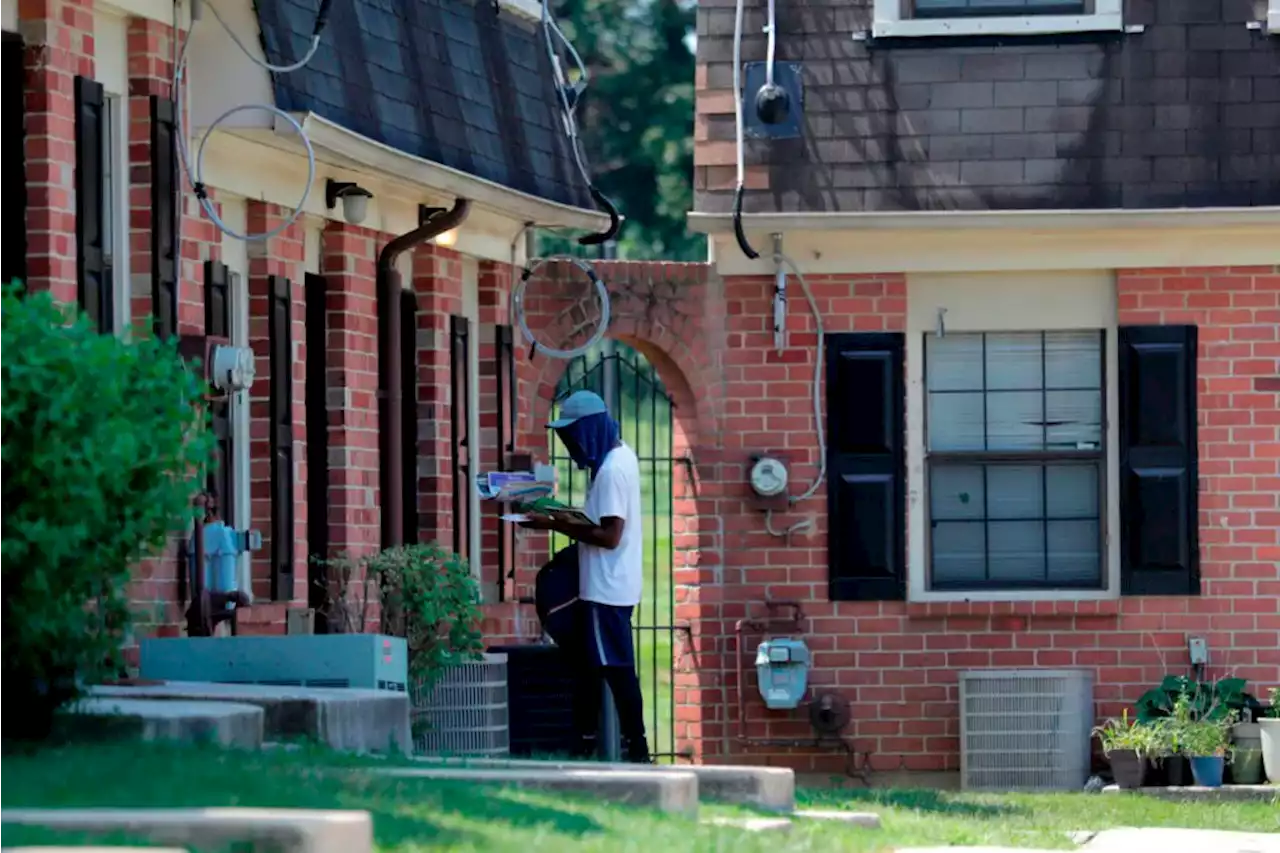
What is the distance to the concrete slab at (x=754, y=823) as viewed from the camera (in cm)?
968

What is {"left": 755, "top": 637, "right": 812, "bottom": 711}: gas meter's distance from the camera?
16734mm

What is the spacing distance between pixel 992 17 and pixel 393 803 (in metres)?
9.31

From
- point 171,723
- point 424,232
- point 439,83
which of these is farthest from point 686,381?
point 171,723

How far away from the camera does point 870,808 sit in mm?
12148

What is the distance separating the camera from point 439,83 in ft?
51.6

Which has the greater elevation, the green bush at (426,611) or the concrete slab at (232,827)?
the green bush at (426,611)

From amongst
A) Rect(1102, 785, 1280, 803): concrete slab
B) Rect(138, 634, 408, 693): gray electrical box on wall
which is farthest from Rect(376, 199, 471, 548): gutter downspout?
Rect(1102, 785, 1280, 803): concrete slab

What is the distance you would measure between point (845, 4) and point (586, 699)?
5330 mm

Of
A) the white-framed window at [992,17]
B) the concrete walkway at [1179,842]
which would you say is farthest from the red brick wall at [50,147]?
the white-framed window at [992,17]

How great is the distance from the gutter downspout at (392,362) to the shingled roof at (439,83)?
1.12 feet

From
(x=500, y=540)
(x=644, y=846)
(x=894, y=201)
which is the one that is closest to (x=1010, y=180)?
(x=894, y=201)

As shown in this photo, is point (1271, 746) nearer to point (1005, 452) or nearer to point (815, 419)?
point (1005, 452)

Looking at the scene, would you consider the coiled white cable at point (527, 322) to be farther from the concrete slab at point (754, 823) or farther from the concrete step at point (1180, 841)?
the concrete slab at point (754, 823)

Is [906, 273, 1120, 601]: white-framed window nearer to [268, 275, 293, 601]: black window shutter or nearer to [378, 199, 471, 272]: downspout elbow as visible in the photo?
[378, 199, 471, 272]: downspout elbow
